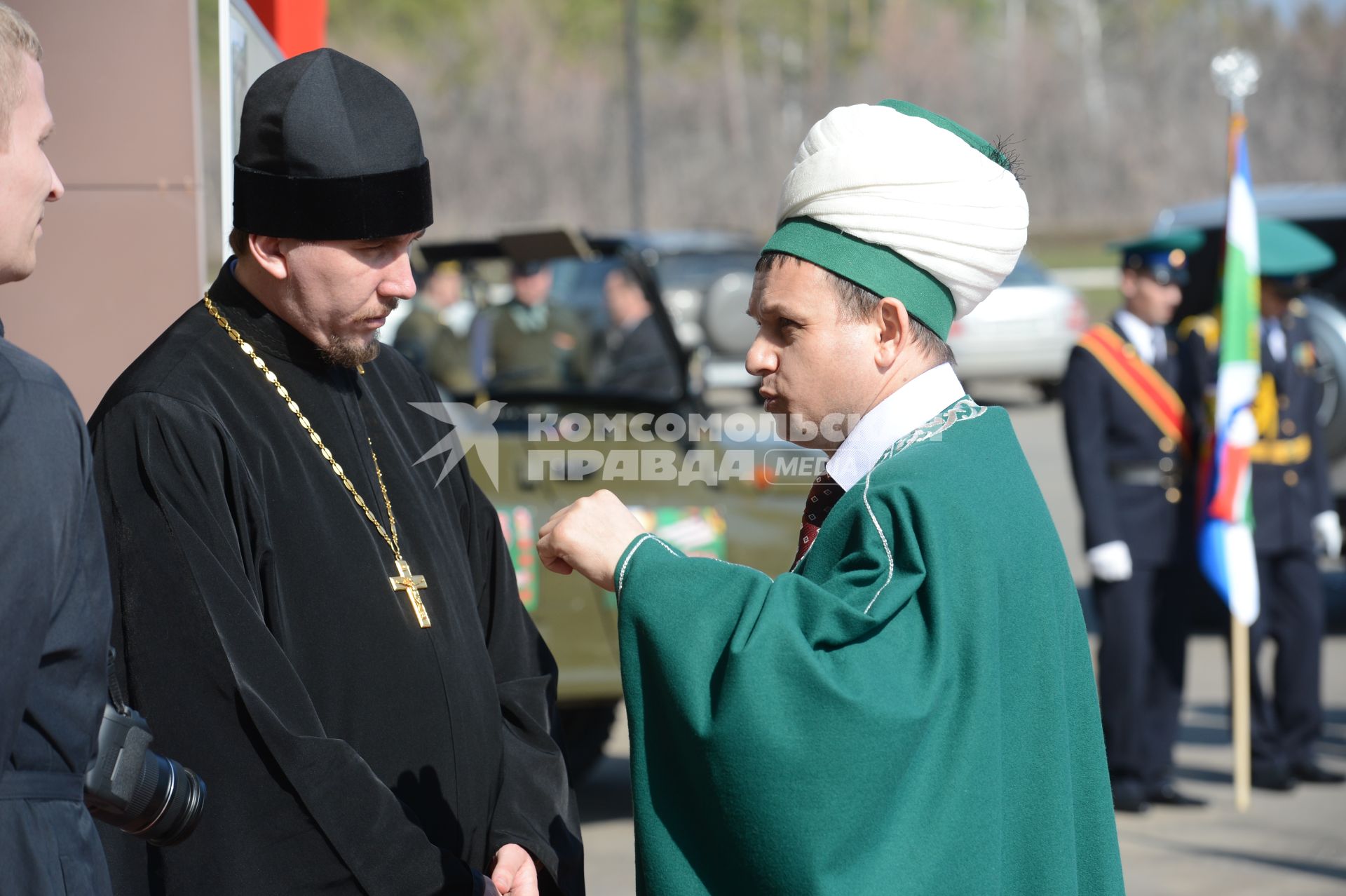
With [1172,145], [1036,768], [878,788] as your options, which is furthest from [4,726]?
[1172,145]

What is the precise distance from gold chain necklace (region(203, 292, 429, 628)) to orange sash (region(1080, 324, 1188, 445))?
166 inches

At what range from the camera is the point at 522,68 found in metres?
39.8

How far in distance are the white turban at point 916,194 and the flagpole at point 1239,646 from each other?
424 cm

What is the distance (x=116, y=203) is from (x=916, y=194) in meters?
1.81

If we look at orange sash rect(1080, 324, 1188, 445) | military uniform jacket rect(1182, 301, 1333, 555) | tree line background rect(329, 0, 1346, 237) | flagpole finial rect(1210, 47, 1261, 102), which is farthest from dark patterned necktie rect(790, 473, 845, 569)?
tree line background rect(329, 0, 1346, 237)

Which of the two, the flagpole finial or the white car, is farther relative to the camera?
the white car

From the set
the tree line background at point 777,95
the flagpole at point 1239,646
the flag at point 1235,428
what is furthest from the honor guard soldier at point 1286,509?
the tree line background at point 777,95

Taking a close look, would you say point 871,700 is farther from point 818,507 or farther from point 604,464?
point 604,464

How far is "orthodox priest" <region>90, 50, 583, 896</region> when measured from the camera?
2.14 meters

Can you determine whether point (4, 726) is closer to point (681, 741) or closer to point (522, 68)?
point (681, 741)

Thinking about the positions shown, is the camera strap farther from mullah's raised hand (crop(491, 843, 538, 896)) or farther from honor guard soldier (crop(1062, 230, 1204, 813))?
honor guard soldier (crop(1062, 230, 1204, 813))

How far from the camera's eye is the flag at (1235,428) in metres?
5.91

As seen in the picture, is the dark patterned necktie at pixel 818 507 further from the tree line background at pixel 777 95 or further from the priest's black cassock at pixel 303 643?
the tree line background at pixel 777 95

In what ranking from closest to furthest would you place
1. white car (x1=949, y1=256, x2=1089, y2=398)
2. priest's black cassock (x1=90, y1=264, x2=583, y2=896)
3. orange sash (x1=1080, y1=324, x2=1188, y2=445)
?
priest's black cassock (x1=90, y1=264, x2=583, y2=896), orange sash (x1=1080, y1=324, x2=1188, y2=445), white car (x1=949, y1=256, x2=1089, y2=398)
